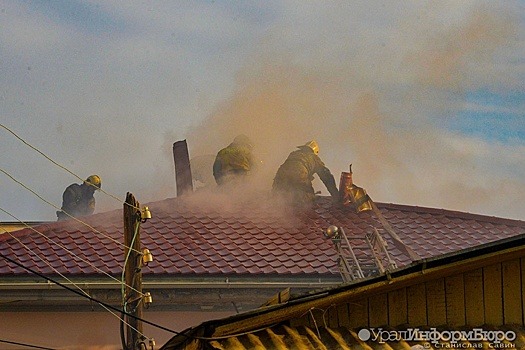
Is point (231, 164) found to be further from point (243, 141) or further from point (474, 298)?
point (474, 298)

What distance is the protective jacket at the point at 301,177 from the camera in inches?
798

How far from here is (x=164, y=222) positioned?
19.5m

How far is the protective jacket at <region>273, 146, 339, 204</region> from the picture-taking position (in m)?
20.3

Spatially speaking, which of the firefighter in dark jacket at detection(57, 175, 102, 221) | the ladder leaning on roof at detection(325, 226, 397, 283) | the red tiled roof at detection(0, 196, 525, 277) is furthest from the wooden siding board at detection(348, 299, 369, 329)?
the firefighter in dark jacket at detection(57, 175, 102, 221)

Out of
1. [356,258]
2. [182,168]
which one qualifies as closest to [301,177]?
[356,258]

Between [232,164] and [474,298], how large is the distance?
11162 mm

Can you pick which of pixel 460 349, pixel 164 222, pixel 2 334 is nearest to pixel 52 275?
pixel 2 334

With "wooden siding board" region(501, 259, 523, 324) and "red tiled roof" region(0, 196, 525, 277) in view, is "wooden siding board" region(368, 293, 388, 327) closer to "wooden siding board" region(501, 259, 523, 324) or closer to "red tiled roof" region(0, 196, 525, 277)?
"wooden siding board" region(501, 259, 523, 324)

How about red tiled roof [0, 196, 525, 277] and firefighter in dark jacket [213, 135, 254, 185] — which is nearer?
red tiled roof [0, 196, 525, 277]

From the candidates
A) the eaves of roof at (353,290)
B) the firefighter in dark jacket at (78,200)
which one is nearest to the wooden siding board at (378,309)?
the eaves of roof at (353,290)

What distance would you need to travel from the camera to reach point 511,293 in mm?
10602

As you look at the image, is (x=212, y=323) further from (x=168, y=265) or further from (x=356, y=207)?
(x=356, y=207)

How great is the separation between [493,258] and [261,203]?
1044 centimetres

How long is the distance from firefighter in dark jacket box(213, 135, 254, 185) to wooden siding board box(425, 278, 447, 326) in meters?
10.9
